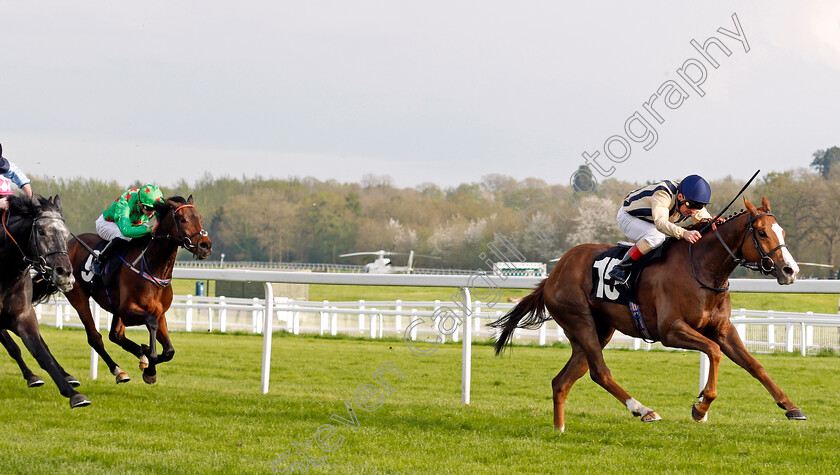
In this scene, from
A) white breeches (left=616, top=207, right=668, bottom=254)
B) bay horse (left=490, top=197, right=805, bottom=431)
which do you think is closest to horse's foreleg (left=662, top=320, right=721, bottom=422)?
bay horse (left=490, top=197, right=805, bottom=431)

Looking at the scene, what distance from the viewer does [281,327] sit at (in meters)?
A: 17.0

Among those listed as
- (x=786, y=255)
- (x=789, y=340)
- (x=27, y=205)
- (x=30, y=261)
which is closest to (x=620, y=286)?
(x=786, y=255)

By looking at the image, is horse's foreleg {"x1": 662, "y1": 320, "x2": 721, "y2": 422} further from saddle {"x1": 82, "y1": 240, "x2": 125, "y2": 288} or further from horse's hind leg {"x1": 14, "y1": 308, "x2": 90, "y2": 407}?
saddle {"x1": 82, "y1": 240, "x2": 125, "y2": 288}

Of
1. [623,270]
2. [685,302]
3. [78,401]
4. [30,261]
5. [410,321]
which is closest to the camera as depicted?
[685,302]

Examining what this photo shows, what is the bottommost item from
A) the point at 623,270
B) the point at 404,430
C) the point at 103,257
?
the point at 404,430

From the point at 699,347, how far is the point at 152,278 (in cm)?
434

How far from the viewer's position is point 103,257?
23.4 feet

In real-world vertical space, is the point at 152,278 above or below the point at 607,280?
below

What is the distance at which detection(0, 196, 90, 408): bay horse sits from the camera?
547 centimetres

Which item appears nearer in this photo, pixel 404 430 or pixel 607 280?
pixel 404 430

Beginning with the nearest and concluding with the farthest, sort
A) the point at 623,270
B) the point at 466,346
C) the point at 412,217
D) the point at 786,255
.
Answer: the point at 786,255, the point at 623,270, the point at 466,346, the point at 412,217

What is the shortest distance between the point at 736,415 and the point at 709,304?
8.03 feet

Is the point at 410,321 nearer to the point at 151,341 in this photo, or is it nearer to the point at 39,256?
the point at 151,341

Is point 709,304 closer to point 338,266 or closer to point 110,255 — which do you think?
point 110,255
